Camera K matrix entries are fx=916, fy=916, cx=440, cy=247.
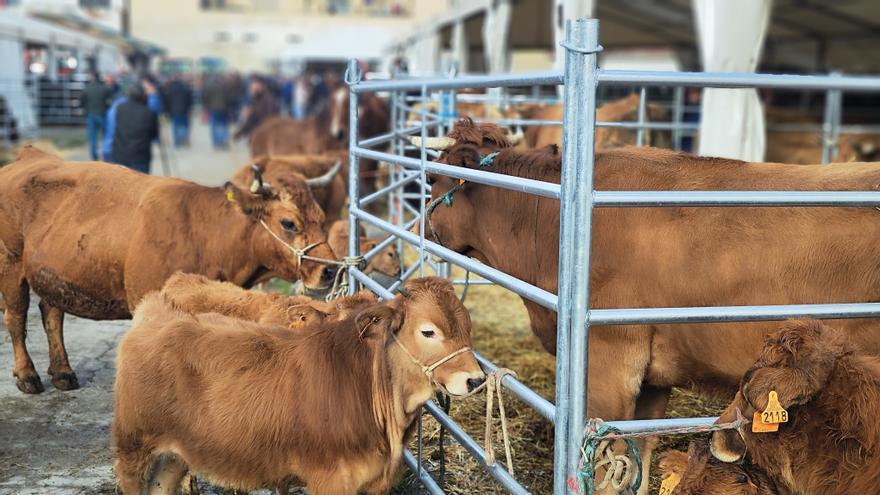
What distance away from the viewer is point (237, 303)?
5.00 metres

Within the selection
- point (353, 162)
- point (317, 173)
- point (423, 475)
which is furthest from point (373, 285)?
point (317, 173)

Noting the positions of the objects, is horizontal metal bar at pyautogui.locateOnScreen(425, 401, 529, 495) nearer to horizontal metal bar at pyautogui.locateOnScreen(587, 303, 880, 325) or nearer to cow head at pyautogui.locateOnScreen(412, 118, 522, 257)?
horizontal metal bar at pyautogui.locateOnScreen(587, 303, 880, 325)

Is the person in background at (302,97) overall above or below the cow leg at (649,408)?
above

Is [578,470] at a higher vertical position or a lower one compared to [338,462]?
higher

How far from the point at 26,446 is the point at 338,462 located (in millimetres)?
2512

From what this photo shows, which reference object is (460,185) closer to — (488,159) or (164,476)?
(488,159)

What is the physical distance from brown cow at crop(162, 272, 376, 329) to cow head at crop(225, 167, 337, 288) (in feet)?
2.29

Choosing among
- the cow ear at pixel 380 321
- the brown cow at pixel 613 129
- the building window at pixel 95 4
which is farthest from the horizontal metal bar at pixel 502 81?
the building window at pixel 95 4

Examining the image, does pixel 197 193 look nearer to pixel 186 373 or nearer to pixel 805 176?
pixel 186 373

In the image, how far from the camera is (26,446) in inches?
203

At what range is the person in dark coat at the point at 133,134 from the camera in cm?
1084

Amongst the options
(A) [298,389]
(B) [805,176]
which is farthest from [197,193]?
(B) [805,176]

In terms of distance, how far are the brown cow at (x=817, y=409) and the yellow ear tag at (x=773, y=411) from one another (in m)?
0.02

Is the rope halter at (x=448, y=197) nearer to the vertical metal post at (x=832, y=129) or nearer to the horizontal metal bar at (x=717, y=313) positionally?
the horizontal metal bar at (x=717, y=313)
